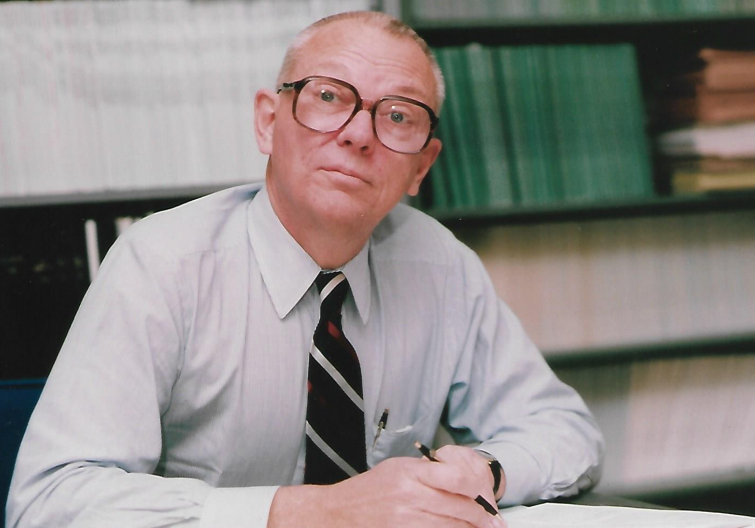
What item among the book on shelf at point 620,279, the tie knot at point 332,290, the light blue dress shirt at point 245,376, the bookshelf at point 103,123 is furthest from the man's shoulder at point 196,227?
the book on shelf at point 620,279

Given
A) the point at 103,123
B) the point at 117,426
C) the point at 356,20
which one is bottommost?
the point at 117,426

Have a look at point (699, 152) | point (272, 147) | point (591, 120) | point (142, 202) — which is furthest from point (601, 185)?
point (142, 202)

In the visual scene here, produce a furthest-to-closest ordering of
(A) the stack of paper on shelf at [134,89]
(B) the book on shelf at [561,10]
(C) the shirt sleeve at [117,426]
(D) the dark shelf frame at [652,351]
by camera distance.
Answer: (D) the dark shelf frame at [652,351], (B) the book on shelf at [561,10], (A) the stack of paper on shelf at [134,89], (C) the shirt sleeve at [117,426]

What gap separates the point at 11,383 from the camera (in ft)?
3.35

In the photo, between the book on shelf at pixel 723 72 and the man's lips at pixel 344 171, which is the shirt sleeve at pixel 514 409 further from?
the book on shelf at pixel 723 72

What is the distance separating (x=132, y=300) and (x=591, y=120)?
1.19m

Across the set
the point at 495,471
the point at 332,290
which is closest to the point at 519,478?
the point at 495,471

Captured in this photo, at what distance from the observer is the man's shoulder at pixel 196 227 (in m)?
1.00

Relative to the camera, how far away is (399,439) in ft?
3.82

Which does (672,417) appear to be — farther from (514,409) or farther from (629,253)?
(514,409)

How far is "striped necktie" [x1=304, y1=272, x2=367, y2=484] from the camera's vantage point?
3.44ft

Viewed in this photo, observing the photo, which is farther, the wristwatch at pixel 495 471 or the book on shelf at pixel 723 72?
the book on shelf at pixel 723 72

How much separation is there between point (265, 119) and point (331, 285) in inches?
12.8

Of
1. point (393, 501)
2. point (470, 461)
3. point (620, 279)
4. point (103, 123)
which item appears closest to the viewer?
point (393, 501)
